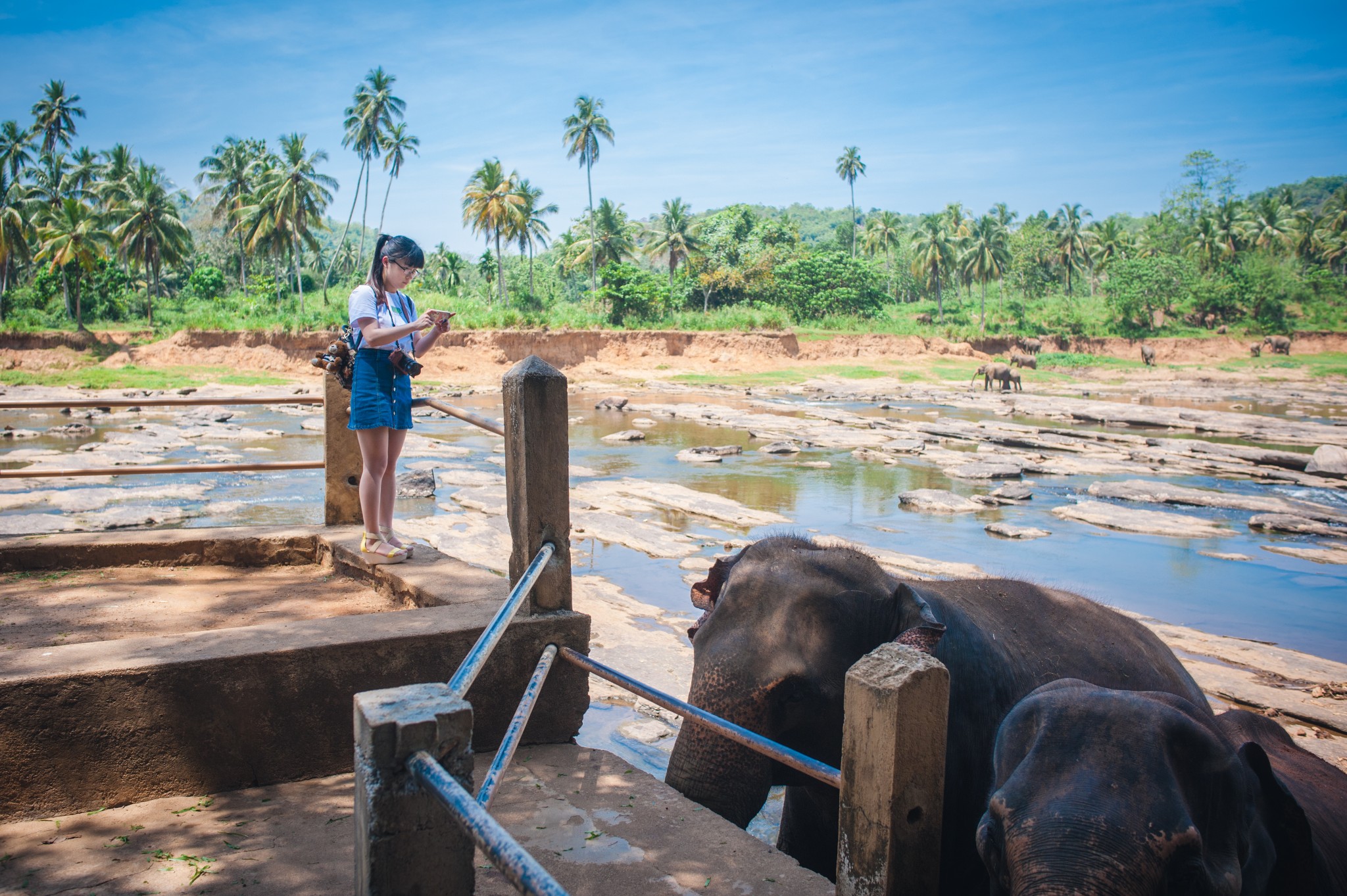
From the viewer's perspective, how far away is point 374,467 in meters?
4.91

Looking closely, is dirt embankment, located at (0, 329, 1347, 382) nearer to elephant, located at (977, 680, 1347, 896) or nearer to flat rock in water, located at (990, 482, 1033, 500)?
flat rock in water, located at (990, 482, 1033, 500)

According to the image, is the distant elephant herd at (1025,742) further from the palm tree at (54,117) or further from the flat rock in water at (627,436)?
→ the palm tree at (54,117)

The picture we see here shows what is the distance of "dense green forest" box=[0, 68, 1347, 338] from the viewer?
1745 inches

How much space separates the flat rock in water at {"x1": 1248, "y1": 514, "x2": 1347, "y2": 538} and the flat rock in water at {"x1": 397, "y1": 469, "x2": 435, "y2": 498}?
37.9 feet

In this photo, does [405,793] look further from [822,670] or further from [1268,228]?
[1268,228]

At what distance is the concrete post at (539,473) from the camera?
12.6 ft

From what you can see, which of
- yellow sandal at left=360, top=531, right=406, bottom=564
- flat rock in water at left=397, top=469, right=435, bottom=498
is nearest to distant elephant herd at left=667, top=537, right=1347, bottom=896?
yellow sandal at left=360, top=531, right=406, bottom=564

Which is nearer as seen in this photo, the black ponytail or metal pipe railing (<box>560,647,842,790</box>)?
metal pipe railing (<box>560,647,842,790</box>)

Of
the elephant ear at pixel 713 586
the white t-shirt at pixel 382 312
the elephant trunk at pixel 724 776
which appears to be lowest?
the elephant trunk at pixel 724 776

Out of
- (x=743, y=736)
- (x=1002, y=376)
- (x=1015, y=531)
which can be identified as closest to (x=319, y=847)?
(x=743, y=736)

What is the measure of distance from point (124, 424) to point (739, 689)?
2438cm

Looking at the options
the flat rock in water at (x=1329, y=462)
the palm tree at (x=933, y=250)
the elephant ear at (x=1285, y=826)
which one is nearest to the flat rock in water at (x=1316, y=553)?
the flat rock in water at (x=1329, y=462)

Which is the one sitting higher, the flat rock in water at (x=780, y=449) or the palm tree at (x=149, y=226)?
the palm tree at (x=149, y=226)

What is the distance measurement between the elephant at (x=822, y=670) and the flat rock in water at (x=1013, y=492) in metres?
10.7
